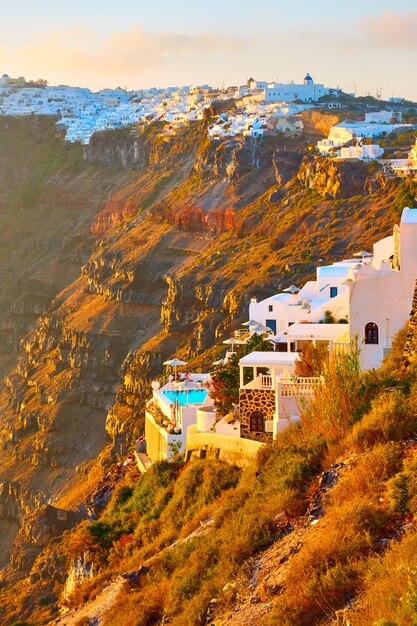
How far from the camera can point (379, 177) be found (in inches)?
2749

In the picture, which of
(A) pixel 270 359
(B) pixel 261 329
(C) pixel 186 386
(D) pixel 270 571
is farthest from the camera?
(B) pixel 261 329

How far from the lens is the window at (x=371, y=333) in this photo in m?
26.7

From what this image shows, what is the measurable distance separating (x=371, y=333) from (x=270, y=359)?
2279mm

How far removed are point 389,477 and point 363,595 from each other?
9.16ft

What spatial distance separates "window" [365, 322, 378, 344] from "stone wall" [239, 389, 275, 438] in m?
2.26

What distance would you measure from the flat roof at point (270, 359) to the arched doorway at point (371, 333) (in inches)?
61.6

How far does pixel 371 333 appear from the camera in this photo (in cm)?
2683

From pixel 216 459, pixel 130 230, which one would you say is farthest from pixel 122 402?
pixel 216 459

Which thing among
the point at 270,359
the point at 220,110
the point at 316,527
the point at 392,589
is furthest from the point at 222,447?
the point at 220,110

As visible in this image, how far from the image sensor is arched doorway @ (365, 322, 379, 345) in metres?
26.7

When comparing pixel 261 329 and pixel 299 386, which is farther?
pixel 261 329

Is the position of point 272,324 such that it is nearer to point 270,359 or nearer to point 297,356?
point 270,359

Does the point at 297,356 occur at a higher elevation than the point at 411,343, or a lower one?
lower

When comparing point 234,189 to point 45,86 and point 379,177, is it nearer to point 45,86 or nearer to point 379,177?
point 379,177
